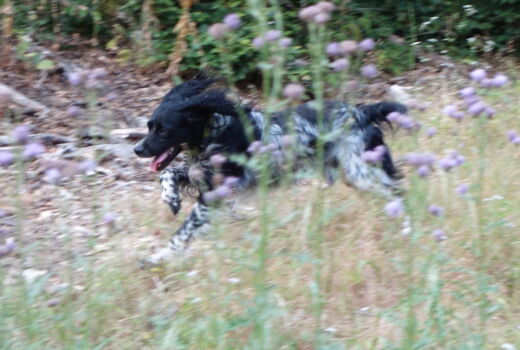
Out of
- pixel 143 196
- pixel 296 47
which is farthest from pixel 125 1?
pixel 143 196

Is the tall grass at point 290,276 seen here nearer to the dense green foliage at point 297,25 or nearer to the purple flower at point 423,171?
the purple flower at point 423,171

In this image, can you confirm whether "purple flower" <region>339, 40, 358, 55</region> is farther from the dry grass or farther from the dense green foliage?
the dense green foliage

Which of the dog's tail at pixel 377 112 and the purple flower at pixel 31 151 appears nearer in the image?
the purple flower at pixel 31 151

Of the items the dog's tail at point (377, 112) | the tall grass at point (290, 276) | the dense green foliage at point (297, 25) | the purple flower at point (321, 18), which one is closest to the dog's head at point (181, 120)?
the tall grass at point (290, 276)

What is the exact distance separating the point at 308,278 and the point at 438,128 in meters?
3.02

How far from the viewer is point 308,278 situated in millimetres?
4207

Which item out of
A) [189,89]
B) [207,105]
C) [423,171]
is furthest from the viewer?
[189,89]

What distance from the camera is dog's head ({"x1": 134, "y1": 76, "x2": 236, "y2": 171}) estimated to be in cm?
544

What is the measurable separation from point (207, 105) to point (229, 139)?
0.99 feet

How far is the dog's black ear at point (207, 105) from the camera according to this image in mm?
5395

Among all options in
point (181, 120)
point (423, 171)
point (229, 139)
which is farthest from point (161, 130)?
point (423, 171)

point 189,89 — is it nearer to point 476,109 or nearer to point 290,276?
point 290,276

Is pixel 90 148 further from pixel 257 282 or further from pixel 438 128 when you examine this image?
pixel 257 282

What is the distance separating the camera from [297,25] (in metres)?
8.77
